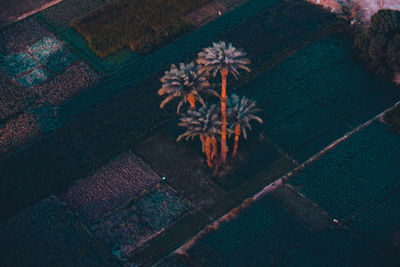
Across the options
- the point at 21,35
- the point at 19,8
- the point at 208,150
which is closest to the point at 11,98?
the point at 21,35

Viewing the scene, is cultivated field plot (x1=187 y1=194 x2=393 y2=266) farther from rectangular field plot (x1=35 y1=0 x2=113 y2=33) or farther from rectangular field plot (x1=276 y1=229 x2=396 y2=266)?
rectangular field plot (x1=35 y1=0 x2=113 y2=33)

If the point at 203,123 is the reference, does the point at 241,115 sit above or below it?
above

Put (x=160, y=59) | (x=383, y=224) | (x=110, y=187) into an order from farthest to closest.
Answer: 1. (x=160, y=59)
2. (x=110, y=187)
3. (x=383, y=224)

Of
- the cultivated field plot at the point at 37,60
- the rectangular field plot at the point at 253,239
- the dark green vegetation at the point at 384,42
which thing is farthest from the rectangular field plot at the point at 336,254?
the cultivated field plot at the point at 37,60

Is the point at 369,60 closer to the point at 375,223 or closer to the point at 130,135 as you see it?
the point at 375,223

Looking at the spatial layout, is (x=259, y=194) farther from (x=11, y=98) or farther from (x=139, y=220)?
(x=11, y=98)

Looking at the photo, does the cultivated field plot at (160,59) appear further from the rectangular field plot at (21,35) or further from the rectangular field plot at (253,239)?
the rectangular field plot at (253,239)

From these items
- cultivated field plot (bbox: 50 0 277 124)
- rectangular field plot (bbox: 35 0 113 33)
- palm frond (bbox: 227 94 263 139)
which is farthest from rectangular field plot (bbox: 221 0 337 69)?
rectangular field plot (bbox: 35 0 113 33)
